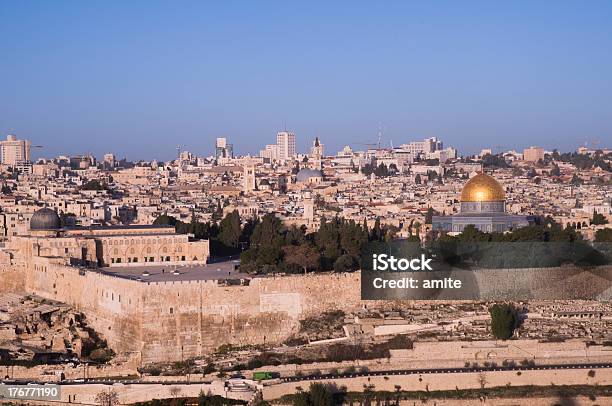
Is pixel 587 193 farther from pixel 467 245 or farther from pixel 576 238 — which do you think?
pixel 467 245

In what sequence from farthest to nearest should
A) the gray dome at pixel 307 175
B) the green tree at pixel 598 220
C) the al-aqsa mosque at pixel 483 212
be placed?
the gray dome at pixel 307 175
the green tree at pixel 598 220
the al-aqsa mosque at pixel 483 212

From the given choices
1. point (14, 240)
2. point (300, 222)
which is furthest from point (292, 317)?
point (300, 222)

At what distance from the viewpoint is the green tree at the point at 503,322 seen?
29.4 metres

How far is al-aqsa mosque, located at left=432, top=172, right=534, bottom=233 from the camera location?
4628 centimetres

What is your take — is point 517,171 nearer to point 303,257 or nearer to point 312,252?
point 312,252

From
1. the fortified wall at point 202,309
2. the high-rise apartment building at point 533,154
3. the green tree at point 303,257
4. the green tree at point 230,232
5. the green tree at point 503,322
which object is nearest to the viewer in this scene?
the green tree at point 503,322

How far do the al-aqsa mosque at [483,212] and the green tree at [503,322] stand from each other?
1572cm

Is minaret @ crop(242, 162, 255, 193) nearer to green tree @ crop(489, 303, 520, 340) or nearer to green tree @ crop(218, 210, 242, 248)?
green tree @ crop(218, 210, 242, 248)

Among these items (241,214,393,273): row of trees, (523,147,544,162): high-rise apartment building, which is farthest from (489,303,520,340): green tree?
(523,147,544,162): high-rise apartment building

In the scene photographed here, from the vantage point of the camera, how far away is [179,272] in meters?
35.2

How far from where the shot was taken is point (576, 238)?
40.1m

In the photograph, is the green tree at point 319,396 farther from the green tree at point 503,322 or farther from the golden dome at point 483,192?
the golden dome at point 483,192

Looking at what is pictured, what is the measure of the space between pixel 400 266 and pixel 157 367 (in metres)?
7.22
